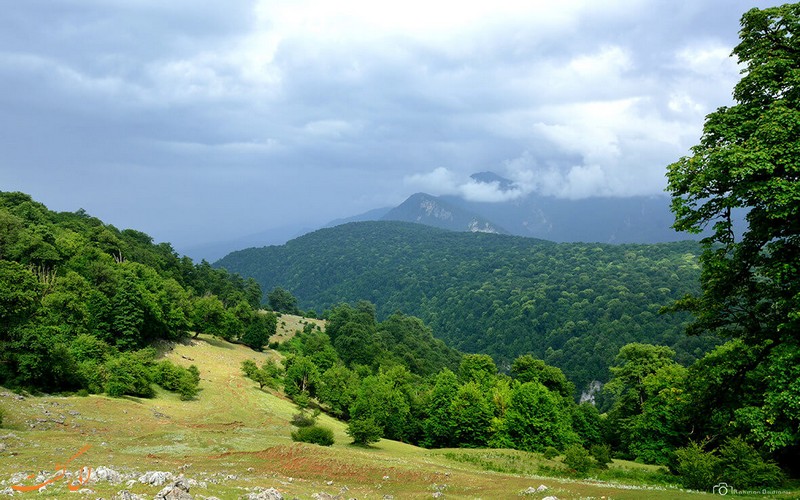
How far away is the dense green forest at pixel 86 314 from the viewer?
41.2 metres

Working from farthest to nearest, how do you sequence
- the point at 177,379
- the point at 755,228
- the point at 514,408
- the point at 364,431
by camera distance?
the point at 514,408 < the point at 177,379 < the point at 364,431 < the point at 755,228

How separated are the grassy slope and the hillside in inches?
2.9

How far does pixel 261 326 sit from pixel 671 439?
76990 millimetres

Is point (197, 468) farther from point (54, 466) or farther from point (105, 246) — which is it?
point (105, 246)

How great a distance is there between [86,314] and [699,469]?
65.1 m

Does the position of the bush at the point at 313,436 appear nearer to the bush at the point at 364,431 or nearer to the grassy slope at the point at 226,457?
the grassy slope at the point at 226,457

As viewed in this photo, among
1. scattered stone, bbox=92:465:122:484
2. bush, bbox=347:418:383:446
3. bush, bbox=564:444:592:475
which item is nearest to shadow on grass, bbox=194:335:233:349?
bush, bbox=347:418:383:446

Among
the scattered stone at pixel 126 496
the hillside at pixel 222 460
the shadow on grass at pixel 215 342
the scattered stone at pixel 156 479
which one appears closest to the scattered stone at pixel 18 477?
the hillside at pixel 222 460

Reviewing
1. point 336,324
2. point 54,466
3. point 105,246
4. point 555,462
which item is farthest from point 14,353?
point 336,324

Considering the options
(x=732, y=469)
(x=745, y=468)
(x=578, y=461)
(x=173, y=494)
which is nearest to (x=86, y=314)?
(x=173, y=494)

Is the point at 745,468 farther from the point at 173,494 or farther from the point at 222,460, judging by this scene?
the point at 222,460

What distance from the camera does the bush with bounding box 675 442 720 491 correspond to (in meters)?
24.1

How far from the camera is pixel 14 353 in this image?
39656 mm

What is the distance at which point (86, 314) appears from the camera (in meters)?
59.5
